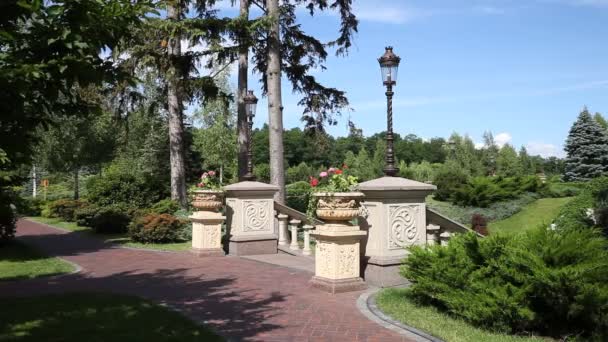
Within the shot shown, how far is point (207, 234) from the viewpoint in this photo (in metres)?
12.3

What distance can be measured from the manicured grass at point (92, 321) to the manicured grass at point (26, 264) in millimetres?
2829

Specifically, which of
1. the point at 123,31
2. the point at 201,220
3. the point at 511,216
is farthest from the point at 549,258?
the point at 511,216

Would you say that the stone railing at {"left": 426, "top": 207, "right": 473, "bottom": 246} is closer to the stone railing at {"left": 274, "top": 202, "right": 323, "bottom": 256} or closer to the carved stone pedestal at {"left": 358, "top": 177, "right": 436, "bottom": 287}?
the carved stone pedestal at {"left": 358, "top": 177, "right": 436, "bottom": 287}

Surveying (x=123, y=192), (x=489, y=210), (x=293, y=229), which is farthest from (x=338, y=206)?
(x=489, y=210)

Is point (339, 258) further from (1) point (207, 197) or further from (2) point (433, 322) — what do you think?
(1) point (207, 197)

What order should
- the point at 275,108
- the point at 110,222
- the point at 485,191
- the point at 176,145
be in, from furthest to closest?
the point at 485,191 → the point at 176,145 → the point at 110,222 → the point at 275,108

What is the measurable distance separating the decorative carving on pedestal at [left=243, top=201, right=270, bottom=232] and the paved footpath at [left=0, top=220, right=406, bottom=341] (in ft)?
3.11

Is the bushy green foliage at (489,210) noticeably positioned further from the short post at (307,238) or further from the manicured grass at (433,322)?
the manicured grass at (433,322)

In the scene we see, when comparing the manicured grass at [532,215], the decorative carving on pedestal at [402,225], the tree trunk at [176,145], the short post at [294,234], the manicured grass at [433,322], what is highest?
the tree trunk at [176,145]

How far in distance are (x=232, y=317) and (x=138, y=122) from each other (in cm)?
4431

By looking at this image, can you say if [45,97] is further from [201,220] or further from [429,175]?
[429,175]

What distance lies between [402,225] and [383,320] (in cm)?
233

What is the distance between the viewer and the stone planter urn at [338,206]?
776 centimetres

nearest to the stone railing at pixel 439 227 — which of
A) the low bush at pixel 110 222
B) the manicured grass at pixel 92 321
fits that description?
the manicured grass at pixel 92 321
